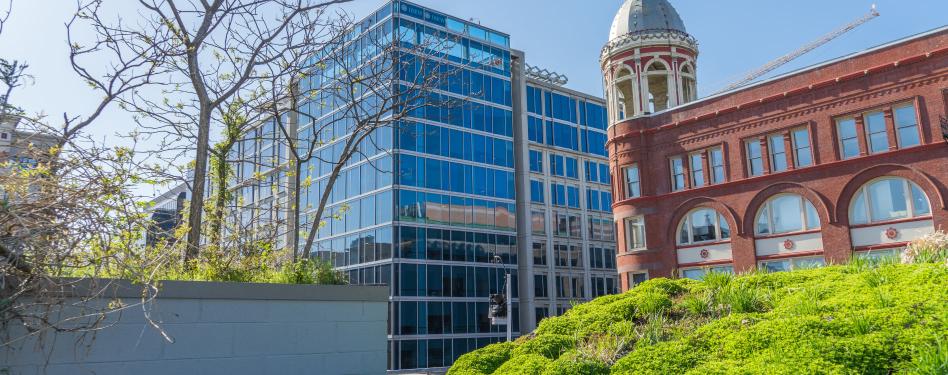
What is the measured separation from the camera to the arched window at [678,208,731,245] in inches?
1273

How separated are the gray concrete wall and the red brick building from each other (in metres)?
25.1

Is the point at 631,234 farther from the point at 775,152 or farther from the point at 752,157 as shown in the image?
the point at 775,152

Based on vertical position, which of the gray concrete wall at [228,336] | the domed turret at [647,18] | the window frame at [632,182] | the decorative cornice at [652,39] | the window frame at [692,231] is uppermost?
the domed turret at [647,18]

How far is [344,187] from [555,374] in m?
40.5

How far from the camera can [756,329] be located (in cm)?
723

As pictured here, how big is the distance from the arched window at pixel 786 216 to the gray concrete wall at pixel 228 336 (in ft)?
83.3

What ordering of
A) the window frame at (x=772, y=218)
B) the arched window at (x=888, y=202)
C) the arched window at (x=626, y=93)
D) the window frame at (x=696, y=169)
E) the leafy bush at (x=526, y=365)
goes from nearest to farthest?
the leafy bush at (x=526, y=365) → the arched window at (x=888, y=202) → the window frame at (x=772, y=218) → the window frame at (x=696, y=169) → the arched window at (x=626, y=93)

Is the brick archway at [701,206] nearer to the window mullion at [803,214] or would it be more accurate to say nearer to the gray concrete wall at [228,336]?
the window mullion at [803,214]

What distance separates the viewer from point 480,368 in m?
9.88

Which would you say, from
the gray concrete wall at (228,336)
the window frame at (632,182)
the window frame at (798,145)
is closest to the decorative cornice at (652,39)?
the window frame at (632,182)

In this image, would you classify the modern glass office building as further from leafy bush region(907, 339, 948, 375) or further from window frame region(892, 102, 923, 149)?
leafy bush region(907, 339, 948, 375)

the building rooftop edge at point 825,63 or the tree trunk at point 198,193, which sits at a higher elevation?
the building rooftop edge at point 825,63

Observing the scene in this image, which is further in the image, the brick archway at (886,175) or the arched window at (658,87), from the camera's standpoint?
the arched window at (658,87)

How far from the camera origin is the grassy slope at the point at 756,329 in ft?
19.7
